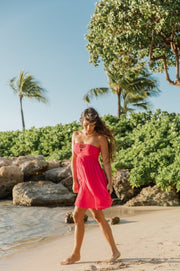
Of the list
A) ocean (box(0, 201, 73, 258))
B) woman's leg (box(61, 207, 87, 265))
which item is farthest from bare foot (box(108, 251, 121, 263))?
ocean (box(0, 201, 73, 258))

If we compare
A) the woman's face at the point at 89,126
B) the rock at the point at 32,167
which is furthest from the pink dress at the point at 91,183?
the rock at the point at 32,167

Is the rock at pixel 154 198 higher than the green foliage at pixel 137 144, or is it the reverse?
the green foliage at pixel 137 144

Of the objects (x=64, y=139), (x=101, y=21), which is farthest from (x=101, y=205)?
(x=101, y=21)

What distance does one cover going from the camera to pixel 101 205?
3.96 meters

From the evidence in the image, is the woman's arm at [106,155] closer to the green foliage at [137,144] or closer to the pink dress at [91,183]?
the pink dress at [91,183]

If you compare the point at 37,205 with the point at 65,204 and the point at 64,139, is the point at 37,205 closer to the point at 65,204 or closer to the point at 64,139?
the point at 65,204

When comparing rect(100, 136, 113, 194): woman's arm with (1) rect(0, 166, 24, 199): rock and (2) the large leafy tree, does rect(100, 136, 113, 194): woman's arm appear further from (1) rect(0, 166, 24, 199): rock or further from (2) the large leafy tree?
(2) the large leafy tree

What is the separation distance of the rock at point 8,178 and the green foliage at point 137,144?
2.45 metres

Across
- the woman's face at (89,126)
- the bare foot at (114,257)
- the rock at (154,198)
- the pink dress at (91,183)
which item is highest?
the woman's face at (89,126)

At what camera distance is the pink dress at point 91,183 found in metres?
3.96

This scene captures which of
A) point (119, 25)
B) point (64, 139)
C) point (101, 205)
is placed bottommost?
point (101, 205)

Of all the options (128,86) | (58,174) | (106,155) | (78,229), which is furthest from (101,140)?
(128,86)

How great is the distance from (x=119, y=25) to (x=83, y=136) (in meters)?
12.4

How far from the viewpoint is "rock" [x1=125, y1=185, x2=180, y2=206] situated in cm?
864
